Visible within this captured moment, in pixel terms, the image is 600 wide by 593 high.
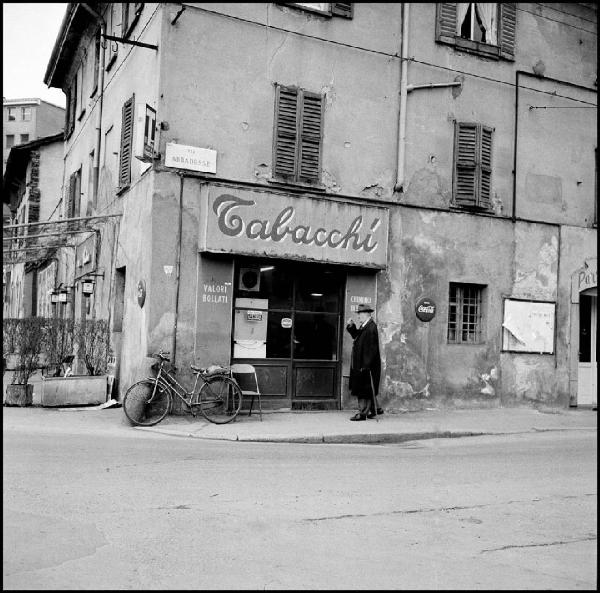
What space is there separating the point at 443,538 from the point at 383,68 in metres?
11.1

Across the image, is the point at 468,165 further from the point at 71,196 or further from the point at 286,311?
the point at 71,196

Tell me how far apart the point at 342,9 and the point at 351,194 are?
3.42 meters

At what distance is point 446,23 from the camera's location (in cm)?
1584

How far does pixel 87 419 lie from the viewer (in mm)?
12883

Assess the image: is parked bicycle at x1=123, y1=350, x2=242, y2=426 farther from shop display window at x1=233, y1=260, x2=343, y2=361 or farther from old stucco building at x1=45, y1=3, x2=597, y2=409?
shop display window at x1=233, y1=260, x2=343, y2=361

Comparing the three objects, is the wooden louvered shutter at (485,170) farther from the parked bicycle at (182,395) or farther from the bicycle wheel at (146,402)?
the bicycle wheel at (146,402)

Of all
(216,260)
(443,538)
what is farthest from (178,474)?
(216,260)

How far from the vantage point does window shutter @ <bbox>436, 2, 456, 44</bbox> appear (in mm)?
15742

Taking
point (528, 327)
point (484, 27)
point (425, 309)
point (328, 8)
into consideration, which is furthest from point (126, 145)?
point (528, 327)

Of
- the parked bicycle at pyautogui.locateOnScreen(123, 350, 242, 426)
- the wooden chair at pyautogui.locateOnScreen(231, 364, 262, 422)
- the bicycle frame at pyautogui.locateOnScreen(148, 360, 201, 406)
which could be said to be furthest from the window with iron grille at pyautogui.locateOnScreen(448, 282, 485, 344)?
the bicycle frame at pyautogui.locateOnScreen(148, 360, 201, 406)

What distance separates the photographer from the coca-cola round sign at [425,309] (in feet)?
50.5

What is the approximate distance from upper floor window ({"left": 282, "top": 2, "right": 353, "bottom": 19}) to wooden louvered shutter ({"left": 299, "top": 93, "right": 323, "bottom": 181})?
153cm

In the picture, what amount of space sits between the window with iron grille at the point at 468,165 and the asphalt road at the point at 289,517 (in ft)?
22.4

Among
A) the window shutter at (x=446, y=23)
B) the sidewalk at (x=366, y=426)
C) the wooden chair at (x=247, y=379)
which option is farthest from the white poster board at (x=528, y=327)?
the wooden chair at (x=247, y=379)
